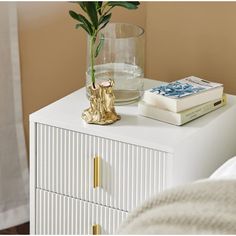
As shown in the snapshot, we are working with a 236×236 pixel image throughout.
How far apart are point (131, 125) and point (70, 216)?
31 cm

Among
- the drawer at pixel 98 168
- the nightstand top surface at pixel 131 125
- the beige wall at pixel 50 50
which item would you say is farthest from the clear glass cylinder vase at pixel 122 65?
the beige wall at pixel 50 50

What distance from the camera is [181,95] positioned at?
6.80ft

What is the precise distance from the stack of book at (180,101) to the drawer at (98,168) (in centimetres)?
14

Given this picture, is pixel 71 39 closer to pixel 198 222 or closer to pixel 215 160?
pixel 215 160

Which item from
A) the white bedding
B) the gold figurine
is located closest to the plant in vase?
the gold figurine

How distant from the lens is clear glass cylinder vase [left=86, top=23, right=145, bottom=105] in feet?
7.09

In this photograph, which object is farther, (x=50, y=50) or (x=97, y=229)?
(x=50, y=50)

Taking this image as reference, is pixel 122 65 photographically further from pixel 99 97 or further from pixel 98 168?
pixel 98 168

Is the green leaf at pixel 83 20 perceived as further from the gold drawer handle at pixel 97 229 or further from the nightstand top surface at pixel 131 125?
the gold drawer handle at pixel 97 229

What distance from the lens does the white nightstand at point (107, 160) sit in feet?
6.49

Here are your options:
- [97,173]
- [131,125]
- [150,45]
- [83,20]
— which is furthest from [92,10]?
[150,45]

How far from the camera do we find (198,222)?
1.47 metres

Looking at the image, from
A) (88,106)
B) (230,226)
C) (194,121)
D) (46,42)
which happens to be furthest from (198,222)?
(46,42)

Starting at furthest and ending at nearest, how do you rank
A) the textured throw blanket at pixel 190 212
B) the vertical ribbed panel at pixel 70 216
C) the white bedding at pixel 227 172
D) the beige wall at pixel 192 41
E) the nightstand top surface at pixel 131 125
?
the beige wall at pixel 192 41 → the vertical ribbed panel at pixel 70 216 → the nightstand top surface at pixel 131 125 → the white bedding at pixel 227 172 → the textured throw blanket at pixel 190 212
